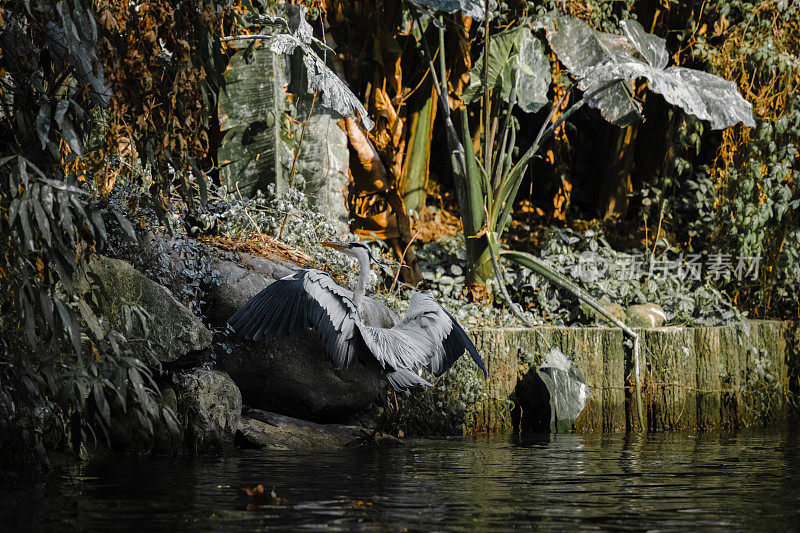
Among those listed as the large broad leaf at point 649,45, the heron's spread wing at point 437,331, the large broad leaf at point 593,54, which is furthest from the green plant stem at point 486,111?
the heron's spread wing at point 437,331

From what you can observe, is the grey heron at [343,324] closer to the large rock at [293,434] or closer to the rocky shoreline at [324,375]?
the rocky shoreline at [324,375]

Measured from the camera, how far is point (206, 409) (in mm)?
6023

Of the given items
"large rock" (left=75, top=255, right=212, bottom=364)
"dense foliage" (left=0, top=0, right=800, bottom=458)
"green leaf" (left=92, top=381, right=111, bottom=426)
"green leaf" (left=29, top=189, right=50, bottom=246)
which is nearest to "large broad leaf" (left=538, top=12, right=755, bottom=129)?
"dense foliage" (left=0, top=0, right=800, bottom=458)

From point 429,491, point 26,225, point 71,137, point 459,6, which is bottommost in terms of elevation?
point 429,491

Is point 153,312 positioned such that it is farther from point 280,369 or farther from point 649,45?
point 649,45

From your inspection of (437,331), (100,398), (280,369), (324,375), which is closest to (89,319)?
(100,398)

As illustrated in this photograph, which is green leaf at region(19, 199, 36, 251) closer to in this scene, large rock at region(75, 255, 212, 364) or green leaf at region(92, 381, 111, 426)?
green leaf at region(92, 381, 111, 426)

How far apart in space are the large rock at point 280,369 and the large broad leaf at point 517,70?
3816 mm

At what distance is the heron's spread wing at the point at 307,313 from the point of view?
243 inches

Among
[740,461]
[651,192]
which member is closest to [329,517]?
[740,461]

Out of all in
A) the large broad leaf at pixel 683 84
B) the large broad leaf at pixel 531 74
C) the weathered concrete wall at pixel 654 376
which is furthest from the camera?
the large broad leaf at pixel 531 74

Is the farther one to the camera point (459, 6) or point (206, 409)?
point (459, 6)

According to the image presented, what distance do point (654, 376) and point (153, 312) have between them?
438 centimetres

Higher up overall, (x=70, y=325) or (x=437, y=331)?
(x=437, y=331)
